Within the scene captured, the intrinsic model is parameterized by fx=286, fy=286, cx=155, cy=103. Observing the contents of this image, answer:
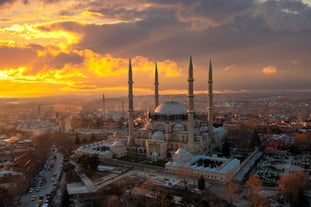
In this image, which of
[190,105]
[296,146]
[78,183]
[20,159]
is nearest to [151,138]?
[190,105]

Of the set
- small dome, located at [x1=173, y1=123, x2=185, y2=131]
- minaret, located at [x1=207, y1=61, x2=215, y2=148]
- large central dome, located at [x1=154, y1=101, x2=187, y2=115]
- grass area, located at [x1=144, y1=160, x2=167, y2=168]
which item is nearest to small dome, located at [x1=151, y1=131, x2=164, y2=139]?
small dome, located at [x1=173, y1=123, x2=185, y2=131]

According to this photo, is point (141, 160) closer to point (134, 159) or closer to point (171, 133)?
point (134, 159)

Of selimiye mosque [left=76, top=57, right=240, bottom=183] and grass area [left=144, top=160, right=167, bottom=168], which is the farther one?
grass area [left=144, top=160, right=167, bottom=168]

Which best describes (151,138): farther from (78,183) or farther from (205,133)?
(78,183)

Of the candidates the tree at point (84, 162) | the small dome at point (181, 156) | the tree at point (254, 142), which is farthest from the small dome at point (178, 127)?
the tree at point (84, 162)

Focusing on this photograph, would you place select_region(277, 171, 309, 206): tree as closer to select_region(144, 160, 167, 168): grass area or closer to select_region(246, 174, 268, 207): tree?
select_region(246, 174, 268, 207): tree
